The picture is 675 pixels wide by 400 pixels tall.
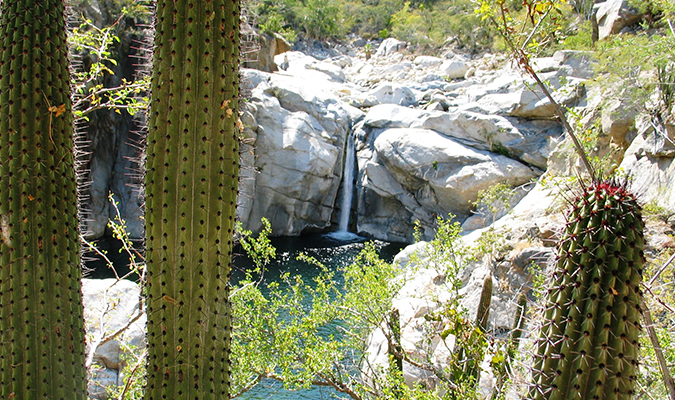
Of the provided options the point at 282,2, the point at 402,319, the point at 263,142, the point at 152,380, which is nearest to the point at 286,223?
the point at 263,142

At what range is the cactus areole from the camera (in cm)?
185

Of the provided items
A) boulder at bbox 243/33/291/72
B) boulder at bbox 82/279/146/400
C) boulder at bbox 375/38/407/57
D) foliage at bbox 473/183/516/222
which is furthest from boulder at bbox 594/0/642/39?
boulder at bbox 82/279/146/400

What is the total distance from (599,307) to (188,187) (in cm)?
194

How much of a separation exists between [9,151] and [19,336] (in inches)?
37.8

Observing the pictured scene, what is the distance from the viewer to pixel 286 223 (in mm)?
19891

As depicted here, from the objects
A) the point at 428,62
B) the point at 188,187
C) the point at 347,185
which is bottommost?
the point at 347,185

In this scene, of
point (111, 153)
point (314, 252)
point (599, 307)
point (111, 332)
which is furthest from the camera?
point (111, 153)

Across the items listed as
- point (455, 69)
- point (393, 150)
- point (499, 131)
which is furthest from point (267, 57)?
point (499, 131)

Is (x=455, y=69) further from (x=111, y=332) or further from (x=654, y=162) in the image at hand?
(x=111, y=332)

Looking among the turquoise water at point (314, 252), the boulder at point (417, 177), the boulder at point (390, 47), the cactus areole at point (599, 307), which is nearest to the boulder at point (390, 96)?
the boulder at point (417, 177)

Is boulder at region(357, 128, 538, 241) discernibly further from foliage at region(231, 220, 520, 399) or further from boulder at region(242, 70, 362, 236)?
foliage at region(231, 220, 520, 399)

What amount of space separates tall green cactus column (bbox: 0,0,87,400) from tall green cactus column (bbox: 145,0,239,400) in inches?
19.5

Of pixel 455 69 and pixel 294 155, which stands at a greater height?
pixel 455 69

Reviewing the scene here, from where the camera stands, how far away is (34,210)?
99.0 inches
